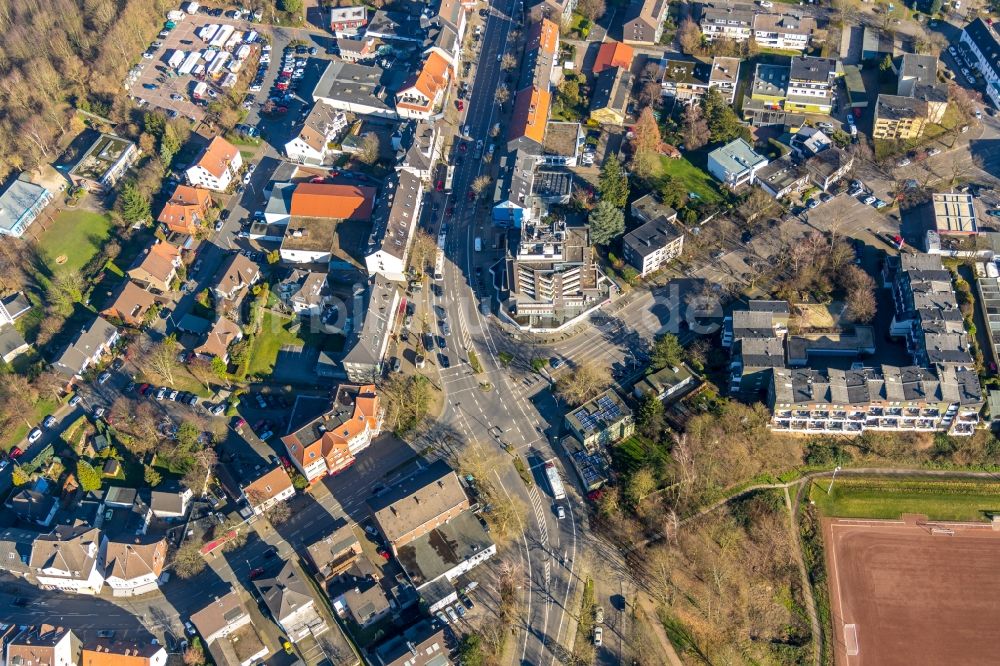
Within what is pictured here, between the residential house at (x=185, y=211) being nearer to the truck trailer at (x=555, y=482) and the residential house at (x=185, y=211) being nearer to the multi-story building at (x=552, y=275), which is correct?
the multi-story building at (x=552, y=275)

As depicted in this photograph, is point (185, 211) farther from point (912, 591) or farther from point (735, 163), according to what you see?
point (912, 591)

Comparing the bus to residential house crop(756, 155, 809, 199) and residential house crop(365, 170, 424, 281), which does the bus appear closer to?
residential house crop(365, 170, 424, 281)

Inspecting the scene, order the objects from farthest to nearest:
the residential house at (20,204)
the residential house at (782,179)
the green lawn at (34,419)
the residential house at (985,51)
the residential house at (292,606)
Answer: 1. the residential house at (985,51)
2. the residential house at (20,204)
3. the residential house at (782,179)
4. the green lawn at (34,419)
5. the residential house at (292,606)

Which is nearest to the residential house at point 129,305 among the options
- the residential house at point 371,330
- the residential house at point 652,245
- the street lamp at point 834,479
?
the residential house at point 371,330

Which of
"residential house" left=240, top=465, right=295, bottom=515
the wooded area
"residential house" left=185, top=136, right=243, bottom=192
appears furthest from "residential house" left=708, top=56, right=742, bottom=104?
Result: the wooded area

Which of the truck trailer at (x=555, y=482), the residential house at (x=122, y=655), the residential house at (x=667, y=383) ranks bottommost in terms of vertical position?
the residential house at (x=122, y=655)

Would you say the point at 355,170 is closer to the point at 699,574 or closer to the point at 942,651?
the point at 699,574

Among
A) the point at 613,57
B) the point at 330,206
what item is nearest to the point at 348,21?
the point at 330,206
